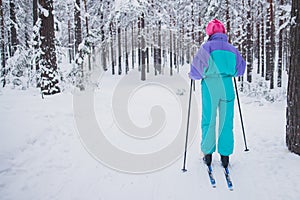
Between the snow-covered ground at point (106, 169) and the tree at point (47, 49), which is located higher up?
the tree at point (47, 49)

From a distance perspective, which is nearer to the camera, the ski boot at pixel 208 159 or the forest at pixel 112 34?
the ski boot at pixel 208 159

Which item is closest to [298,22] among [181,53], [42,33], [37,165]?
[37,165]

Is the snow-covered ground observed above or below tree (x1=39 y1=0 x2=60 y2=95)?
below

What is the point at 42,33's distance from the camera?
27.2 feet

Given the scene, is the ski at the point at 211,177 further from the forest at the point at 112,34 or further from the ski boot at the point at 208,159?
the forest at the point at 112,34

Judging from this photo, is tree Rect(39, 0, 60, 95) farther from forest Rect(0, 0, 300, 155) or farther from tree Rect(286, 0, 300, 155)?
tree Rect(286, 0, 300, 155)

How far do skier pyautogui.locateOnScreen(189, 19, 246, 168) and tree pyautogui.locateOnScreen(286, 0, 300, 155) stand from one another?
1.27 meters

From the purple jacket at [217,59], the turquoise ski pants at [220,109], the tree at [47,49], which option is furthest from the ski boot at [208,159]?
the tree at [47,49]

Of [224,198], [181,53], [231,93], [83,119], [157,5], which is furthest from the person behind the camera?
[181,53]

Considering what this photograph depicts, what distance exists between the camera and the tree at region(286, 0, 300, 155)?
4227 millimetres

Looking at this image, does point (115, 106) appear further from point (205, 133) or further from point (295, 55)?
point (295, 55)

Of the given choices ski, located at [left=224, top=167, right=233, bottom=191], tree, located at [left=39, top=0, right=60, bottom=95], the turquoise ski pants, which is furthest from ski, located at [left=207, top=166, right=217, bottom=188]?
tree, located at [left=39, top=0, right=60, bottom=95]

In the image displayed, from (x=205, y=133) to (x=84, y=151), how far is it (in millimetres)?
2470

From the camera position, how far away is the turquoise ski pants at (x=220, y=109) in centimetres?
374
